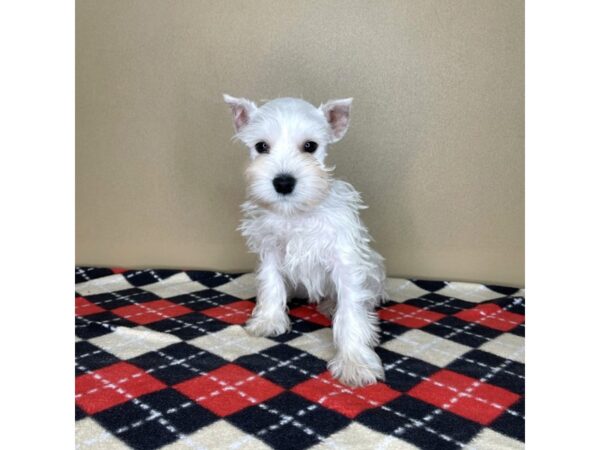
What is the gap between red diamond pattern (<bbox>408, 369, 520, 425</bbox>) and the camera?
1.31 m

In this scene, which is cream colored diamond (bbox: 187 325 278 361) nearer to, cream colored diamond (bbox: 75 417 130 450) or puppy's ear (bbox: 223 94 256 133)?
cream colored diamond (bbox: 75 417 130 450)

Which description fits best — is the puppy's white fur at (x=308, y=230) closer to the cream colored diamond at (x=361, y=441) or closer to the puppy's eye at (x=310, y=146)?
the puppy's eye at (x=310, y=146)

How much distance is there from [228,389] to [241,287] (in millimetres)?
1009

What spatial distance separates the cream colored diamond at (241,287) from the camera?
7.66 ft

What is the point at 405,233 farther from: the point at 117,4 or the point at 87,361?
the point at 117,4

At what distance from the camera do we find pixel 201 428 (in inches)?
48.5

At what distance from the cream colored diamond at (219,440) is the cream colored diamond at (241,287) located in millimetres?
1082

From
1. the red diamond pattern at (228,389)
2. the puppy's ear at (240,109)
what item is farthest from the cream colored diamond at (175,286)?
the puppy's ear at (240,109)

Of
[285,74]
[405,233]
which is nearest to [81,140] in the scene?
[285,74]

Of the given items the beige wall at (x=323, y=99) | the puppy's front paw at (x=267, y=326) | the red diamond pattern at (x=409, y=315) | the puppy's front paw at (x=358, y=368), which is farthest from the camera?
the beige wall at (x=323, y=99)

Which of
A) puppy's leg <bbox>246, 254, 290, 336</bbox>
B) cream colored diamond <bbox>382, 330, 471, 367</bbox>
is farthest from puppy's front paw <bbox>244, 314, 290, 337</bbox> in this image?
cream colored diamond <bbox>382, 330, 471, 367</bbox>

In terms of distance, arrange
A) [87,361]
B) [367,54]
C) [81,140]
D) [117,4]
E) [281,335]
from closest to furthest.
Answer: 1. [87,361]
2. [281,335]
3. [367,54]
4. [117,4]
5. [81,140]

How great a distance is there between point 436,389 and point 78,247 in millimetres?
2205

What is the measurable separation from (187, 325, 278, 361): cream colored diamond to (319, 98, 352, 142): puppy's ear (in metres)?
0.84
